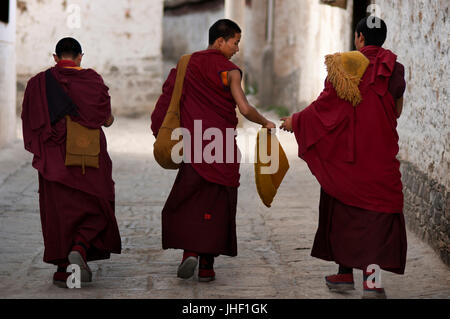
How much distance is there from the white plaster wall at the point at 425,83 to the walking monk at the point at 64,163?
2.28 meters

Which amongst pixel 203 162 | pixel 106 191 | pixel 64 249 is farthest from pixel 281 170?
pixel 64 249

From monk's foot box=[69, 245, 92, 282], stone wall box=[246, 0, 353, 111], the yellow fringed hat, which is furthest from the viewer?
stone wall box=[246, 0, 353, 111]

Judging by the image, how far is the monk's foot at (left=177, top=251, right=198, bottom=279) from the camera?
15.5 ft

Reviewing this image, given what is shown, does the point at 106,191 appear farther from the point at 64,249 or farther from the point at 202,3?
the point at 202,3

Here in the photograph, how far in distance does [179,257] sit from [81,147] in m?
1.25

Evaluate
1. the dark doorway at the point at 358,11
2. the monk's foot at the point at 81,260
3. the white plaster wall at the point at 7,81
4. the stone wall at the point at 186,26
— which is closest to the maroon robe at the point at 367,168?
the monk's foot at the point at 81,260

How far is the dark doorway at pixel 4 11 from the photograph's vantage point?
1075 centimetres

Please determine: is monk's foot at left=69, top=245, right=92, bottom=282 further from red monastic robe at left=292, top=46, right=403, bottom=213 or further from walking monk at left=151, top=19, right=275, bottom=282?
red monastic robe at left=292, top=46, right=403, bottom=213

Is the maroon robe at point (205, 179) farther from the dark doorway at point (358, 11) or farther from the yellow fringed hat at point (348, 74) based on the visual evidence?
the dark doorway at point (358, 11)

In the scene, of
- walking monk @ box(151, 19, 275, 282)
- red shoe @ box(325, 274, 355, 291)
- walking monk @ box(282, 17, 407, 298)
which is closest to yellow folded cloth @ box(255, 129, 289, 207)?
walking monk @ box(151, 19, 275, 282)

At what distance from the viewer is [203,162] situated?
4.77 meters

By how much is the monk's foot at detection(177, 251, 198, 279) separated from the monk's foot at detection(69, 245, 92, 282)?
1.71 feet

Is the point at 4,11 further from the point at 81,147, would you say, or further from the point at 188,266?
the point at 188,266
